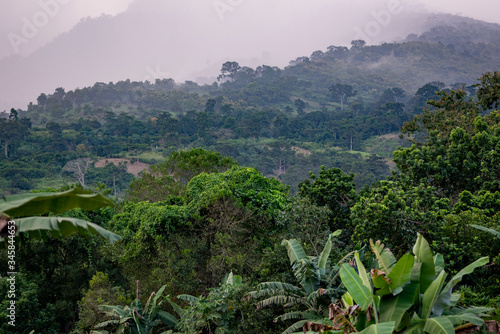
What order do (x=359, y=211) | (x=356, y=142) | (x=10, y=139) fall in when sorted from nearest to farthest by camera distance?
(x=359, y=211) < (x=10, y=139) < (x=356, y=142)

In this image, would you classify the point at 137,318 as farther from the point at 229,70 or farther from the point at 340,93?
the point at 229,70

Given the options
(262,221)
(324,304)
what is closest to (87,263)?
(262,221)

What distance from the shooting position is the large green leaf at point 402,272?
18.7 feet

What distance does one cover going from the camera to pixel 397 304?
5.90m

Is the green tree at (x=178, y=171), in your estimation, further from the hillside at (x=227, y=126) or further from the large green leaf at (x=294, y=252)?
the hillside at (x=227, y=126)

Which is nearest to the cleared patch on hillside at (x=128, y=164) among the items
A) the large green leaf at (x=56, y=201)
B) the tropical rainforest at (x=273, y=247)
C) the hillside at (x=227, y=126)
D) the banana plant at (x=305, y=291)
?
the hillside at (x=227, y=126)

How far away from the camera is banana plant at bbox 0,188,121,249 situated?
13.9 feet

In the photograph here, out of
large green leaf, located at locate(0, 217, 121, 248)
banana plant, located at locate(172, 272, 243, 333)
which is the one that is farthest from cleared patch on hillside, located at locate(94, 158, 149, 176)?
large green leaf, located at locate(0, 217, 121, 248)

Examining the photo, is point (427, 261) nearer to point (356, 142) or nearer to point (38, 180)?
point (38, 180)

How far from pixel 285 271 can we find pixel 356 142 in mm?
63863

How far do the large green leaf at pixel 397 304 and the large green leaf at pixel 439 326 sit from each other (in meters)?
0.35

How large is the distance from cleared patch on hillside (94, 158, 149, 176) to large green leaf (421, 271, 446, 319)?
5143cm

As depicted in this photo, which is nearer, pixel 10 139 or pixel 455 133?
pixel 455 133

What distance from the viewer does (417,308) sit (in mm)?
6129
